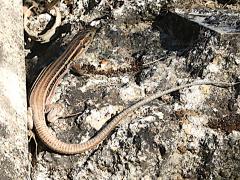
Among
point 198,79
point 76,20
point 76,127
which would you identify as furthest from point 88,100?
point 76,20

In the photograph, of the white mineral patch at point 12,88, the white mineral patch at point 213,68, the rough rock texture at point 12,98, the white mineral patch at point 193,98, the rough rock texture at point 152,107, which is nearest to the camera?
the rough rock texture at point 12,98

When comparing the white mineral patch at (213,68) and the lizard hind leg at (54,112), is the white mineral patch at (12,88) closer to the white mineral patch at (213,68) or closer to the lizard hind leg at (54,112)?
the lizard hind leg at (54,112)

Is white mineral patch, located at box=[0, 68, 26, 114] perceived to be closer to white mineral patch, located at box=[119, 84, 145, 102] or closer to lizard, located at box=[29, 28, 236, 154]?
lizard, located at box=[29, 28, 236, 154]

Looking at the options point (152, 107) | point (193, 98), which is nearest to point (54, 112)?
point (152, 107)

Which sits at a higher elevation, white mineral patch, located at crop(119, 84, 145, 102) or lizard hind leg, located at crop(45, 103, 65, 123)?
white mineral patch, located at crop(119, 84, 145, 102)

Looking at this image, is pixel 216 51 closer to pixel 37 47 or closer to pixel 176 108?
pixel 176 108

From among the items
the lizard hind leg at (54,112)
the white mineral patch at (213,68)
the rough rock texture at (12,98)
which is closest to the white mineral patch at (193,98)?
the white mineral patch at (213,68)

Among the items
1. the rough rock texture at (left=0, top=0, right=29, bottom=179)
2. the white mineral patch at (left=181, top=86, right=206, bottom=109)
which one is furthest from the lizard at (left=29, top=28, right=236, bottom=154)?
the rough rock texture at (left=0, top=0, right=29, bottom=179)
